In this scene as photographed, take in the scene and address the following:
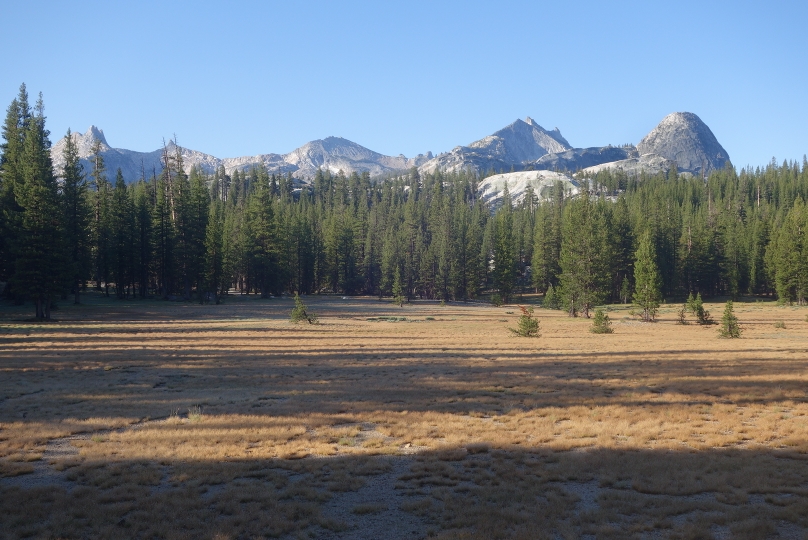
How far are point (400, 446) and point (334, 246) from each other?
9591 cm

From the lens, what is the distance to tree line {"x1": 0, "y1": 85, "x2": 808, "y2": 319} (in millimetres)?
50562

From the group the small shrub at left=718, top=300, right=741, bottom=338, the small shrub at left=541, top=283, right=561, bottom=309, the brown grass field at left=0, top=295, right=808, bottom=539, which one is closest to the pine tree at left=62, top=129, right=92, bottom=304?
the brown grass field at left=0, top=295, right=808, bottom=539

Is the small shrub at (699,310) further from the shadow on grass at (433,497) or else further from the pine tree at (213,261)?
the pine tree at (213,261)

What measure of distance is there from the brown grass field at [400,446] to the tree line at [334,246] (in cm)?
3104

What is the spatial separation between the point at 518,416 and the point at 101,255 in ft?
231

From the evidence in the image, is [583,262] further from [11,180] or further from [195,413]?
[11,180]

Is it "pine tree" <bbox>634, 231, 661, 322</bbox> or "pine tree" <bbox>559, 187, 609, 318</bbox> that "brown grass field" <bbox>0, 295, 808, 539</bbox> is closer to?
"pine tree" <bbox>634, 231, 661, 322</bbox>

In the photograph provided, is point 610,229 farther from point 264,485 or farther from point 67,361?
point 264,485

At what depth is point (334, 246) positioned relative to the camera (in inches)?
4154

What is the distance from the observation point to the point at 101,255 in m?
68.8

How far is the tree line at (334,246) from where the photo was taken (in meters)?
50.6

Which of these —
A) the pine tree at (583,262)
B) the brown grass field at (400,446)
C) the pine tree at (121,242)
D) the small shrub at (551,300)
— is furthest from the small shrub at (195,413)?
Result: the small shrub at (551,300)

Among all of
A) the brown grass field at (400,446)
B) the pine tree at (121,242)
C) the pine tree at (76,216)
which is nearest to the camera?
the brown grass field at (400,446)

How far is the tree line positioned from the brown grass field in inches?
1222
